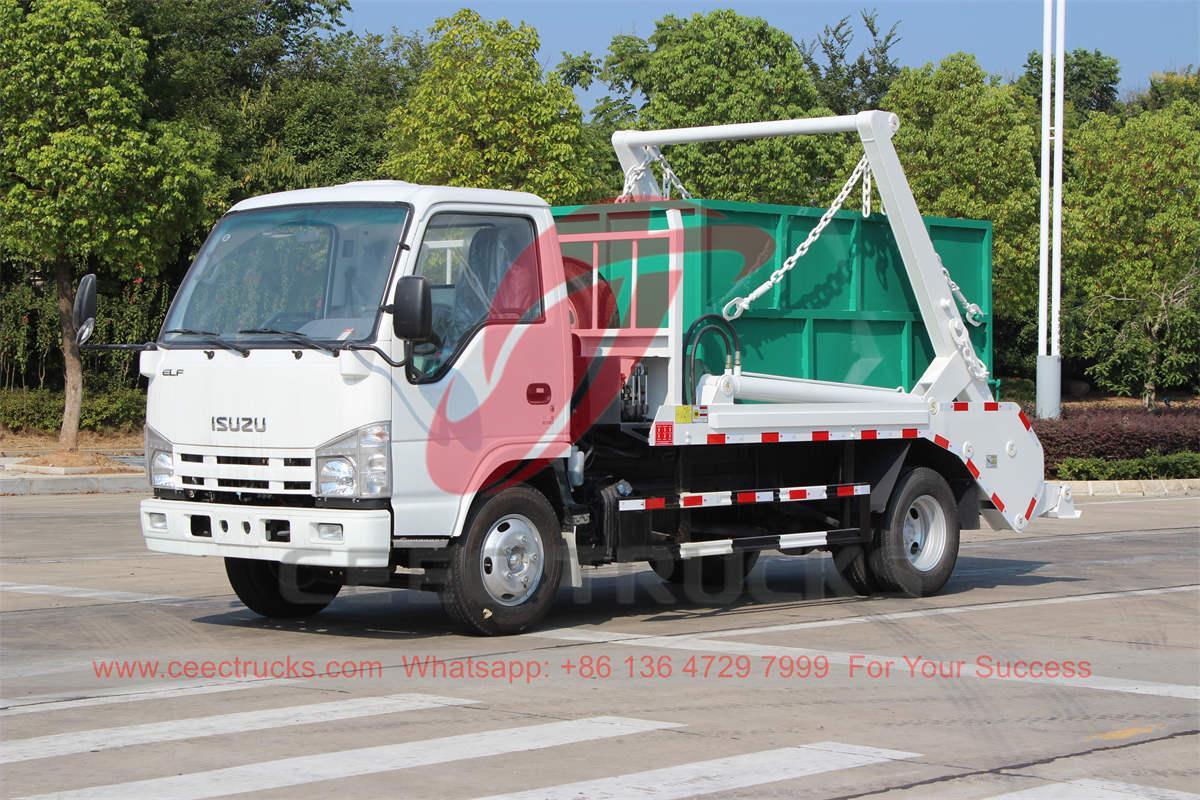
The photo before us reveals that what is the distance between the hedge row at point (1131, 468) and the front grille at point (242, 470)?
20468mm

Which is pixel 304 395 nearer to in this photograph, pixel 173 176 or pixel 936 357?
pixel 936 357

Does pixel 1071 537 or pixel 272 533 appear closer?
pixel 272 533

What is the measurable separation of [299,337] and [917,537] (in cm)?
550

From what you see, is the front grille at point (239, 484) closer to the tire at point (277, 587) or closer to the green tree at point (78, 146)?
the tire at point (277, 587)

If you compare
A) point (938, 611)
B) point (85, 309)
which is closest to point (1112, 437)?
point (938, 611)

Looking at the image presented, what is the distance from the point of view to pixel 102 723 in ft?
24.1

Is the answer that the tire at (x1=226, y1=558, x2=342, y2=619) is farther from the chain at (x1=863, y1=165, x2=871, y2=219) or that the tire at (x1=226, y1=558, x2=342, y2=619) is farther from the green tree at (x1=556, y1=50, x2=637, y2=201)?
the green tree at (x1=556, y1=50, x2=637, y2=201)

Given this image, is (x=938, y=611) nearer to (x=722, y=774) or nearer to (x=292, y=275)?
(x=292, y=275)

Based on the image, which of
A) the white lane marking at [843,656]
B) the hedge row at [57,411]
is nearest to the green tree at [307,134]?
the hedge row at [57,411]

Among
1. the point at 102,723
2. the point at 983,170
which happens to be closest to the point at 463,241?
the point at 102,723

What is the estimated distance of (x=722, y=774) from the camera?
6.39 metres

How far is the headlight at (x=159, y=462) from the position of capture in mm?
9992

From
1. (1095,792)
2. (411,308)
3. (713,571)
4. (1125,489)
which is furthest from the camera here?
(1125,489)

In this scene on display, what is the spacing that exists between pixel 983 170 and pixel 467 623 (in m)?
34.9
